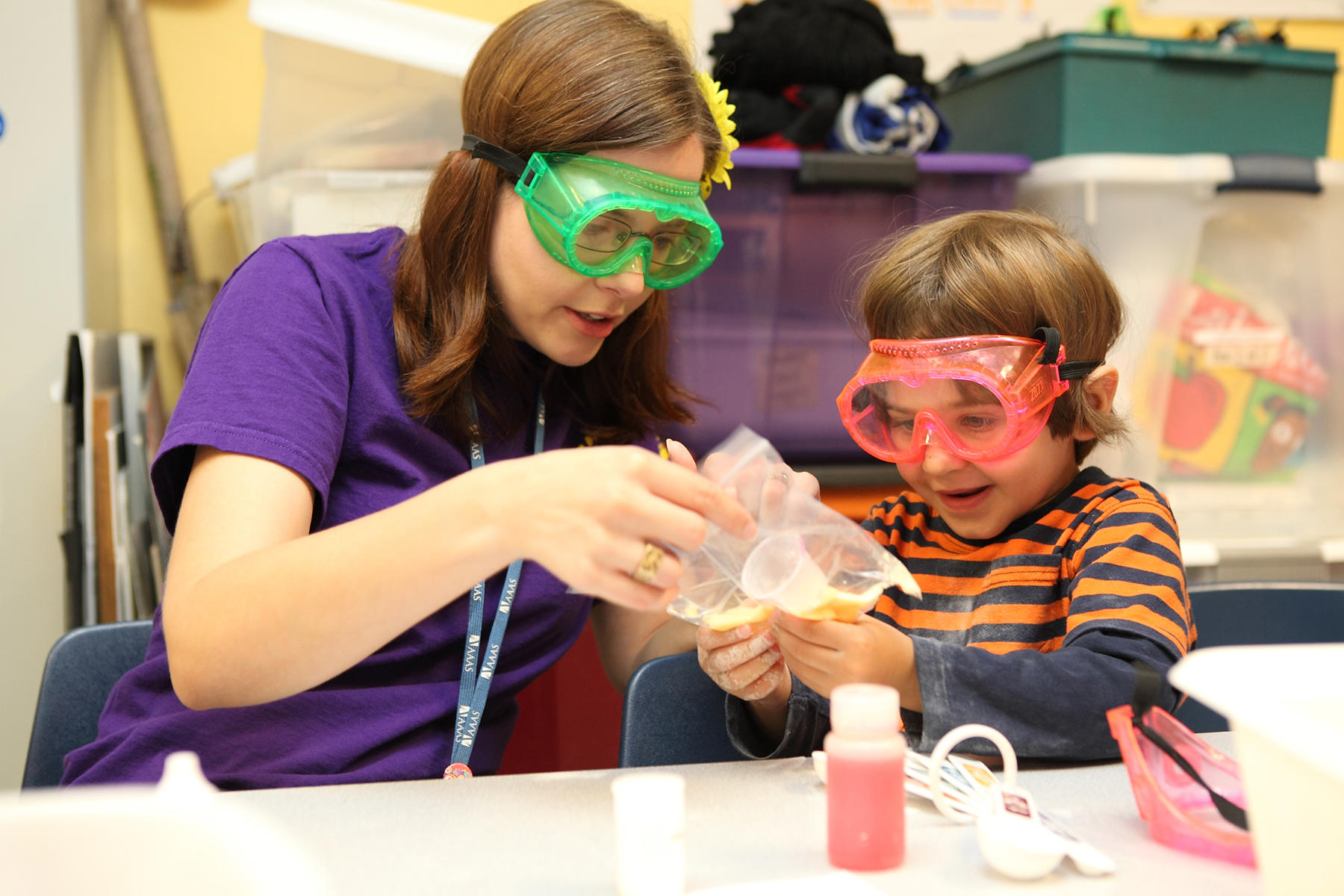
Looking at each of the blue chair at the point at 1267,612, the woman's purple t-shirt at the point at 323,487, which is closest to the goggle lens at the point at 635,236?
the woman's purple t-shirt at the point at 323,487

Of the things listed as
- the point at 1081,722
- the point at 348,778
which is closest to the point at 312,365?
the point at 348,778

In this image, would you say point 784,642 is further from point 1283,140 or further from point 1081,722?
point 1283,140

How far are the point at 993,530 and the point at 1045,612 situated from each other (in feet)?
0.34

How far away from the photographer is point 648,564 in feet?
2.37

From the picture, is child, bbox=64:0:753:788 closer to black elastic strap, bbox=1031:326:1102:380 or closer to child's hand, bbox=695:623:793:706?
child's hand, bbox=695:623:793:706

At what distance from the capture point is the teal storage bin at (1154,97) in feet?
5.74

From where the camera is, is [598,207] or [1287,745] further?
[598,207]

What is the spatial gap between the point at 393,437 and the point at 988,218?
0.69 metres

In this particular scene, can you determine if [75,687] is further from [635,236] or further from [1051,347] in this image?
[1051,347]

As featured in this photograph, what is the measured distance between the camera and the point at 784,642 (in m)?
0.90

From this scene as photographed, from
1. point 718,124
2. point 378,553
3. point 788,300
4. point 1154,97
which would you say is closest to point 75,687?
point 378,553

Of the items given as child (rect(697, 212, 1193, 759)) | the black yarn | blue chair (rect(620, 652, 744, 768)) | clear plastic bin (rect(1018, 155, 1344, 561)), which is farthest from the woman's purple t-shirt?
clear plastic bin (rect(1018, 155, 1344, 561))

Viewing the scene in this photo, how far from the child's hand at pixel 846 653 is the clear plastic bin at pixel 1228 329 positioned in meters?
0.95

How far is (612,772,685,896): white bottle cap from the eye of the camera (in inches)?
25.3
